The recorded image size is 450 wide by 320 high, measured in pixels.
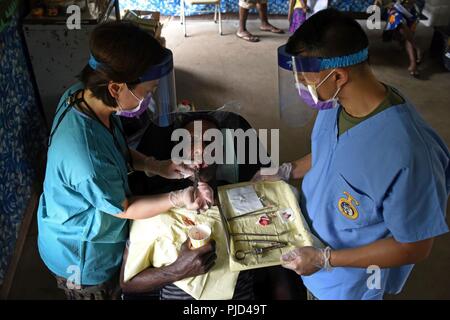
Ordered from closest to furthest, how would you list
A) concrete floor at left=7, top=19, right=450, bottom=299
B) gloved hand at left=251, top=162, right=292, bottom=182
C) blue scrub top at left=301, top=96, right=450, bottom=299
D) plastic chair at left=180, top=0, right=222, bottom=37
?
blue scrub top at left=301, top=96, right=450, bottom=299
gloved hand at left=251, top=162, right=292, bottom=182
concrete floor at left=7, top=19, right=450, bottom=299
plastic chair at left=180, top=0, right=222, bottom=37

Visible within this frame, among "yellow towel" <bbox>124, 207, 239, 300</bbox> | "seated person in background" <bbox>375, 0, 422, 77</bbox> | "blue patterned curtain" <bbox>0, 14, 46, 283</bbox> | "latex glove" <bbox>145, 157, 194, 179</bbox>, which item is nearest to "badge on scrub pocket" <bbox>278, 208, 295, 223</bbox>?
"yellow towel" <bbox>124, 207, 239, 300</bbox>

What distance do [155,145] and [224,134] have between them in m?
0.35

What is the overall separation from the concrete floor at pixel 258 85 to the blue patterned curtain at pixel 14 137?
0.79 feet

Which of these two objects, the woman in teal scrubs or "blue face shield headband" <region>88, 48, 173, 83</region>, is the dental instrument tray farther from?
"blue face shield headband" <region>88, 48, 173, 83</region>

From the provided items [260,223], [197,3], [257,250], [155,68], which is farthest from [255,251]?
[197,3]

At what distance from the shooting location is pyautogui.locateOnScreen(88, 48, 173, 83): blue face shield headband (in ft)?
4.53

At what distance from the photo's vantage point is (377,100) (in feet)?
4.24

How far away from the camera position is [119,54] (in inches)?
53.4

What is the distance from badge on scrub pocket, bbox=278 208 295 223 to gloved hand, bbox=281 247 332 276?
18cm

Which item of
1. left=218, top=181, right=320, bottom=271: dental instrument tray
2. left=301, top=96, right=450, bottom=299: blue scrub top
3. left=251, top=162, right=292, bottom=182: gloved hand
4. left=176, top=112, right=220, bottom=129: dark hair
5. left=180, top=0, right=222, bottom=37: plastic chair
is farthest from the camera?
left=180, top=0, right=222, bottom=37: plastic chair

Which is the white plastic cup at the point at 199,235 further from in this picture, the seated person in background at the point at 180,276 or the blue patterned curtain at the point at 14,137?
the blue patterned curtain at the point at 14,137

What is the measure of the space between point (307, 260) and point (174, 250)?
0.46 metres
